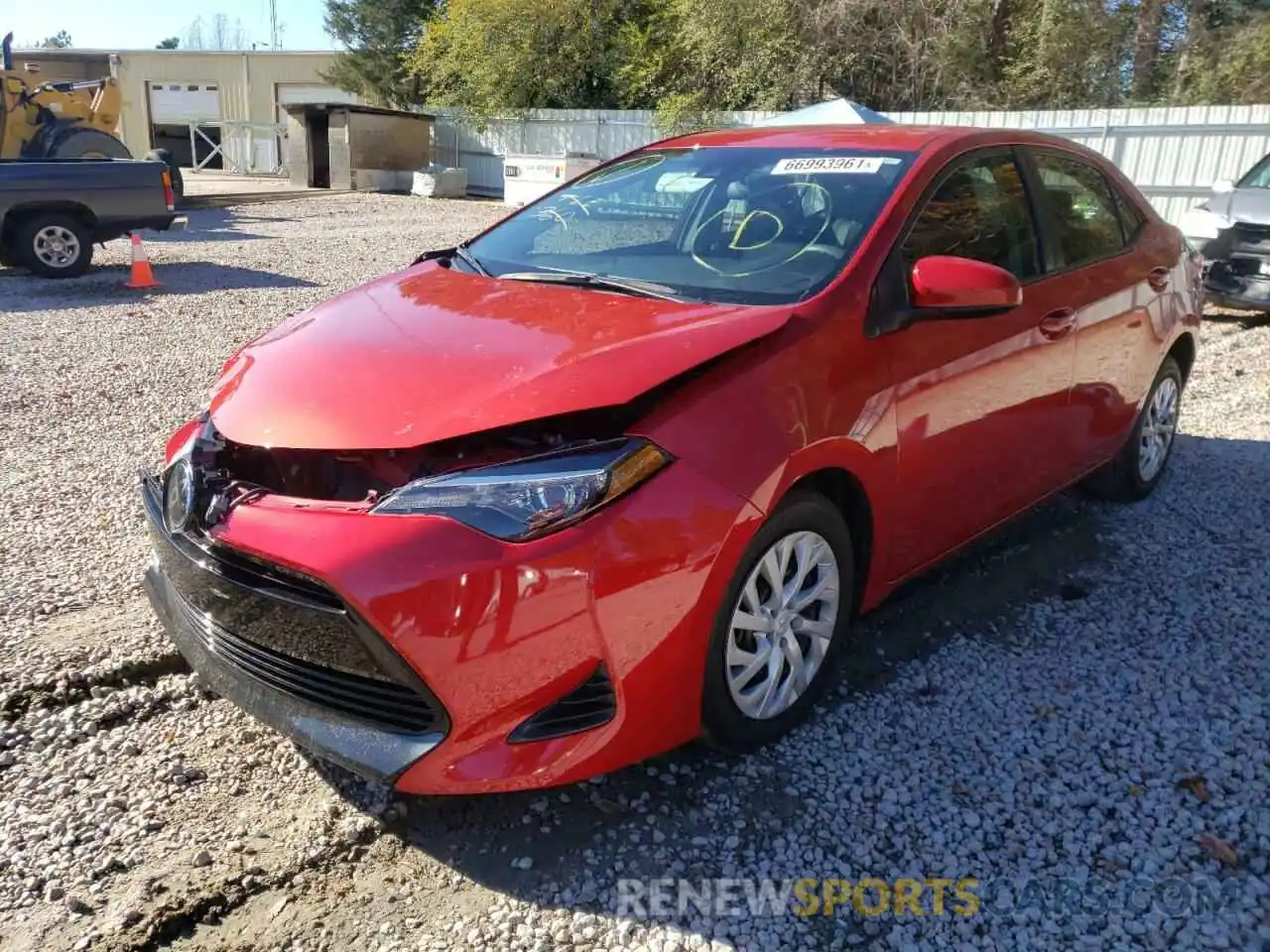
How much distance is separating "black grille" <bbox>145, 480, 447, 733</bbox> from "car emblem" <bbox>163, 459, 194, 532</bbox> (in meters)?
0.05

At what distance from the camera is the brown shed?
87.6 feet

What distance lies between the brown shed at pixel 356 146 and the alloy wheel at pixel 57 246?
16118 millimetres

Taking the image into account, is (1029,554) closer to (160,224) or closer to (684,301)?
(684,301)

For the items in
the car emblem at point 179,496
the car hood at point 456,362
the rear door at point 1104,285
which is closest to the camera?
the car hood at point 456,362

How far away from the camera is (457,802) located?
2693 millimetres

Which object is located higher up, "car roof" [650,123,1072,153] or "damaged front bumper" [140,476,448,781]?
"car roof" [650,123,1072,153]

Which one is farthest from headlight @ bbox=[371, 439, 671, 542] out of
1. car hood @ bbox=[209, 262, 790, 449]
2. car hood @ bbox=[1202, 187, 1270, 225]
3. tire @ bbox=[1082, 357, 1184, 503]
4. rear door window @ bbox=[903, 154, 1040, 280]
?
car hood @ bbox=[1202, 187, 1270, 225]

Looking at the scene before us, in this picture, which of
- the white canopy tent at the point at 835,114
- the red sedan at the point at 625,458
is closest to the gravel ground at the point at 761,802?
the red sedan at the point at 625,458

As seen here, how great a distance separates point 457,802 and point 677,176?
2.45 metres

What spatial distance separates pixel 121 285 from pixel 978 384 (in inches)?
423

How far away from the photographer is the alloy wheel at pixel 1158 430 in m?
4.91

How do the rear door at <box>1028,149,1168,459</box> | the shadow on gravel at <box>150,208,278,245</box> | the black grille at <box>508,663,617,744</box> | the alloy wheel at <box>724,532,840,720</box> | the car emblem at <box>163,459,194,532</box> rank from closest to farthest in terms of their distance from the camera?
the black grille at <box>508,663,617,744</box>, the car emblem at <box>163,459,194,532</box>, the alloy wheel at <box>724,532,840,720</box>, the rear door at <box>1028,149,1168,459</box>, the shadow on gravel at <box>150,208,278,245</box>

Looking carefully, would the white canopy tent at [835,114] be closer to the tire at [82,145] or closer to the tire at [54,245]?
the tire at [54,245]

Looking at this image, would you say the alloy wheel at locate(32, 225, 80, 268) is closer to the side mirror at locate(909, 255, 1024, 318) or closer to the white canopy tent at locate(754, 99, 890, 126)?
the white canopy tent at locate(754, 99, 890, 126)
